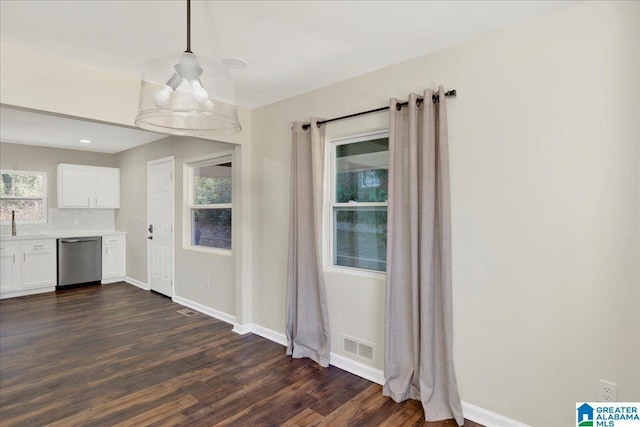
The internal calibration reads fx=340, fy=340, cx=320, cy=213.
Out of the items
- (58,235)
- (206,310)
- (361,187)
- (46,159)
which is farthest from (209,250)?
(46,159)

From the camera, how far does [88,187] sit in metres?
6.22

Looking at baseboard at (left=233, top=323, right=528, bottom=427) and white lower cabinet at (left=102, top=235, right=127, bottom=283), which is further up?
white lower cabinet at (left=102, top=235, right=127, bottom=283)

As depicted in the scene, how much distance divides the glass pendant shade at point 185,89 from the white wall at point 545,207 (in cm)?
151

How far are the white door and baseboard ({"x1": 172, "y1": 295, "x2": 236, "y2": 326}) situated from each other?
0.33 m

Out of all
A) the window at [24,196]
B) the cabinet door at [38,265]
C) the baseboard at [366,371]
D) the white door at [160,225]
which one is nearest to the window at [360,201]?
the baseboard at [366,371]

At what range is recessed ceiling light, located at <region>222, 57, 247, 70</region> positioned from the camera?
2.52 metres

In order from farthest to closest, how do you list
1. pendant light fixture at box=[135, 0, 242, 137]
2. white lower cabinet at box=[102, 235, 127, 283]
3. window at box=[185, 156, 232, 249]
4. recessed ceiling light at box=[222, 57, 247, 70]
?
1. white lower cabinet at box=[102, 235, 127, 283]
2. window at box=[185, 156, 232, 249]
3. recessed ceiling light at box=[222, 57, 247, 70]
4. pendant light fixture at box=[135, 0, 242, 137]

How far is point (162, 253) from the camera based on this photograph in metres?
5.34

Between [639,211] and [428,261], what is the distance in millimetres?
1107

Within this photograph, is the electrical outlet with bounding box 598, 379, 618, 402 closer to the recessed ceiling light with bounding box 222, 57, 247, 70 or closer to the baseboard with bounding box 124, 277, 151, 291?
the recessed ceiling light with bounding box 222, 57, 247, 70

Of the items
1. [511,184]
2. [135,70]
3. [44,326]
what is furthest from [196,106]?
[44,326]

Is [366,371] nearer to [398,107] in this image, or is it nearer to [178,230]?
[398,107]

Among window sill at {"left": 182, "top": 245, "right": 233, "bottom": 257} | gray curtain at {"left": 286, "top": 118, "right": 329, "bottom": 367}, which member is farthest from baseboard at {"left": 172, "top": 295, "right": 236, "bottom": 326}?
gray curtain at {"left": 286, "top": 118, "right": 329, "bottom": 367}

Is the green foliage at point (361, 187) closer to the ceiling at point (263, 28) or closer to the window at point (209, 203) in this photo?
the ceiling at point (263, 28)
